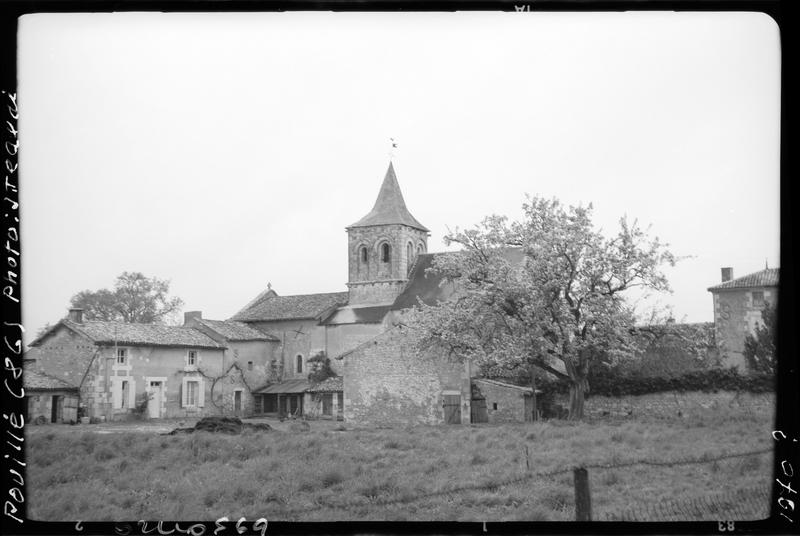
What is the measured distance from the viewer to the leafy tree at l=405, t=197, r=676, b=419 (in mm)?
22125

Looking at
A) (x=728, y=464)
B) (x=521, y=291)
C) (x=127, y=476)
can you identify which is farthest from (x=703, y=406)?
(x=127, y=476)

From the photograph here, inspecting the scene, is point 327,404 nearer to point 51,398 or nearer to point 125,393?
point 125,393

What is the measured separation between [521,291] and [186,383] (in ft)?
66.3

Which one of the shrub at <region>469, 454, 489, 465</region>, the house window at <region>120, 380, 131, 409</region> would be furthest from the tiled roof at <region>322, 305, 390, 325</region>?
the shrub at <region>469, 454, 489, 465</region>

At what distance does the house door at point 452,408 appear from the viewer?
2583 cm

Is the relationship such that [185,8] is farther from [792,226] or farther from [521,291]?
[521,291]

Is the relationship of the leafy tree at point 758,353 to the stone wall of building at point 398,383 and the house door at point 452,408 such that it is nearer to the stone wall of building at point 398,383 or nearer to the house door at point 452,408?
the stone wall of building at point 398,383

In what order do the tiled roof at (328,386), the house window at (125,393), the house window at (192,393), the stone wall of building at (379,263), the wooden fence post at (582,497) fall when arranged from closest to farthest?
the wooden fence post at (582,497), the house window at (125,393), the tiled roof at (328,386), the house window at (192,393), the stone wall of building at (379,263)

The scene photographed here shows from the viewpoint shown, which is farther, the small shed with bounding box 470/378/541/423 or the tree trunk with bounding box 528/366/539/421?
the small shed with bounding box 470/378/541/423

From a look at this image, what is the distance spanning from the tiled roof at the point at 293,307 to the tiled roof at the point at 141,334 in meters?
6.24

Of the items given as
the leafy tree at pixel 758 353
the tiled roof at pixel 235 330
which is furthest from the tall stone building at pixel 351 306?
the leafy tree at pixel 758 353

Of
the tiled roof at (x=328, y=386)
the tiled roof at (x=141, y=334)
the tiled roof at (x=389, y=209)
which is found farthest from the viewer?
the tiled roof at (x=389, y=209)

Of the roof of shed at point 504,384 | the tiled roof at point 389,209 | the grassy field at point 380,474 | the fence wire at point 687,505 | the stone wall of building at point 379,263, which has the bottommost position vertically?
the grassy field at point 380,474

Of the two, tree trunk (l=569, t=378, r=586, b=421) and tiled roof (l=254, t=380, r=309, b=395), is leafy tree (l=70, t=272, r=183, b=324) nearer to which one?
tiled roof (l=254, t=380, r=309, b=395)
